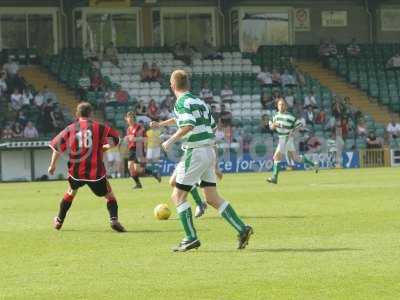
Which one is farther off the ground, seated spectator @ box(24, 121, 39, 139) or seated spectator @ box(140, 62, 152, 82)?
seated spectator @ box(140, 62, 152, 82)

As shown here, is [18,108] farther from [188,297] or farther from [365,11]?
[188,297]

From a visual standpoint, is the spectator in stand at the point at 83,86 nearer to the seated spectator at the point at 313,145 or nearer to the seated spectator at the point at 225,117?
the seated spectator at the point at 225,117

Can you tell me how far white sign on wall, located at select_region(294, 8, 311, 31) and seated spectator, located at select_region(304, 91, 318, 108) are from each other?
6.52m

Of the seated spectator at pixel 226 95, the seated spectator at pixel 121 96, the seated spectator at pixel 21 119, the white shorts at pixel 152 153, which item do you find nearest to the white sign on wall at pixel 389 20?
the seated spectator at pixel 226 95

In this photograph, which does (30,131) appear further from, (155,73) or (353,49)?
(353,49)

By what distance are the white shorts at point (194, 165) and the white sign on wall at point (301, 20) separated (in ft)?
118

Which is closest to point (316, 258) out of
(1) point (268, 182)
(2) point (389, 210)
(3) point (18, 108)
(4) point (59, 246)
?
(4) point (59, 246)

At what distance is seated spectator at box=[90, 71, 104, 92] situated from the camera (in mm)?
39125

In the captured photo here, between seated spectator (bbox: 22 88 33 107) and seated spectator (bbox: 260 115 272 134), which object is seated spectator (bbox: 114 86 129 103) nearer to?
seated spectator (bbox: 22 88 33 107)

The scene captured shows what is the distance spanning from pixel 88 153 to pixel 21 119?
22.0 meters

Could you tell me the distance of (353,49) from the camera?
1804 inches

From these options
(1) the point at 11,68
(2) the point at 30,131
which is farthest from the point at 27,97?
(1) the point at 11,68

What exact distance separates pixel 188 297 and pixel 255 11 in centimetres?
3896

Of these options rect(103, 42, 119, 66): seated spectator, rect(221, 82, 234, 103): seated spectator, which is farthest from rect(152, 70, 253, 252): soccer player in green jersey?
rect(103, 42, 119, 66): seated spectator
